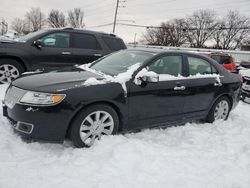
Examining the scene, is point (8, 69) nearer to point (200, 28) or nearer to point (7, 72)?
point (7, 72)

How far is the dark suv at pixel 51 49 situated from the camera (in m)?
7.36

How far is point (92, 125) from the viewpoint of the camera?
167 inches

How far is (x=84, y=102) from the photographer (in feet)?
13.3

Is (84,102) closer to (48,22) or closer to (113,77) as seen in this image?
(113,77)

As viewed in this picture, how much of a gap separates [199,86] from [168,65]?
768 mm

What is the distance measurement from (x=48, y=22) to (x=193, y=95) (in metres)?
84.3

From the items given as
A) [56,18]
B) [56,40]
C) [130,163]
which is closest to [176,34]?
[56,18]

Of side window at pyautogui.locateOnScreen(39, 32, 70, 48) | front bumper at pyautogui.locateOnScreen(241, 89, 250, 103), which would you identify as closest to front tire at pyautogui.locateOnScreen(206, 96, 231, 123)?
front bumper at pyautogui.locateOnScreen(241, 89, 250, 103)

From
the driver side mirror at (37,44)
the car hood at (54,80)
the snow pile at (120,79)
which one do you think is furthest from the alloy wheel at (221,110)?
the driver side mirror at (37,44)

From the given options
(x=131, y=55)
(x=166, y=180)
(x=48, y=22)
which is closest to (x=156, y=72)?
(x=131, y=55)

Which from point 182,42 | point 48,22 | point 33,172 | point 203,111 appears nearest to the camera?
point 33,172

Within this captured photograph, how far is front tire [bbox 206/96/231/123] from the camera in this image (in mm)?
6008

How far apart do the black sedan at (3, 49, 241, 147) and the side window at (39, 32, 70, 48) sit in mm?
2738

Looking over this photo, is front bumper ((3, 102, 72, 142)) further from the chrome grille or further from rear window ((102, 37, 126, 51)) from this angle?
rear window ((102, 37, 126, 51))
